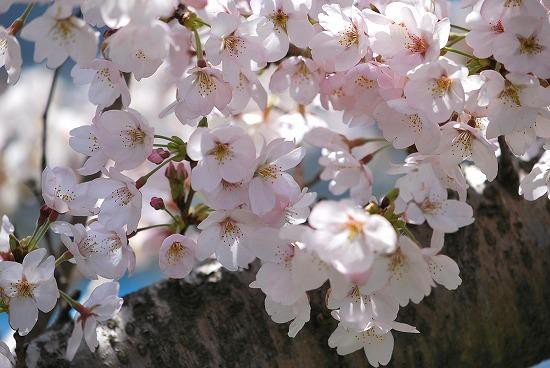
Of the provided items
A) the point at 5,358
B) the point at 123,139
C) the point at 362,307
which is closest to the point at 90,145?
the point at 123,139

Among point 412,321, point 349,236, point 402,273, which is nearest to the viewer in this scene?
point 349,236

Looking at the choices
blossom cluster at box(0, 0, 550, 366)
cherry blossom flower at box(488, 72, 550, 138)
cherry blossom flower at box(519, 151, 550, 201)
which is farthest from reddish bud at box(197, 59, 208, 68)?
cherry blossom flower at box(519, 151, 550, 201)

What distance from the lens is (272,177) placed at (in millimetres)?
833

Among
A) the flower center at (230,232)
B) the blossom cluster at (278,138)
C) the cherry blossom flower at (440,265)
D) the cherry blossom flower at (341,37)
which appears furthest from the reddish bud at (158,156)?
the cherry blossom flower at (440,265)

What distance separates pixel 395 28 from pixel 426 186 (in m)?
0.19

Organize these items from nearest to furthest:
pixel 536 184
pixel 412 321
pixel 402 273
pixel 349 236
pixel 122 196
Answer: pixel 349 236
pixel 402 273
pixel 122 196
pixel 536 184
pixel 412 321

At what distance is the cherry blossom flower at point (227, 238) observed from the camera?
85 centimetres

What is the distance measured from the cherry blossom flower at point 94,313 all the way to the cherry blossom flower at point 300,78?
34 centimetres

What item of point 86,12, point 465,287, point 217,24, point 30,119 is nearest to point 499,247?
point 465,287

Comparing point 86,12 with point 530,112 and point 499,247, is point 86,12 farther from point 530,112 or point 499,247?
point 499,247

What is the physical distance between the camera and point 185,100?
0.88 metres

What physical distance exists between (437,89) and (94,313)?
48 centimetres

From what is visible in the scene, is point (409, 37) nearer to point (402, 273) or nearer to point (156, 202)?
point (402, 273)

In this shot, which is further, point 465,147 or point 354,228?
point 465,147
